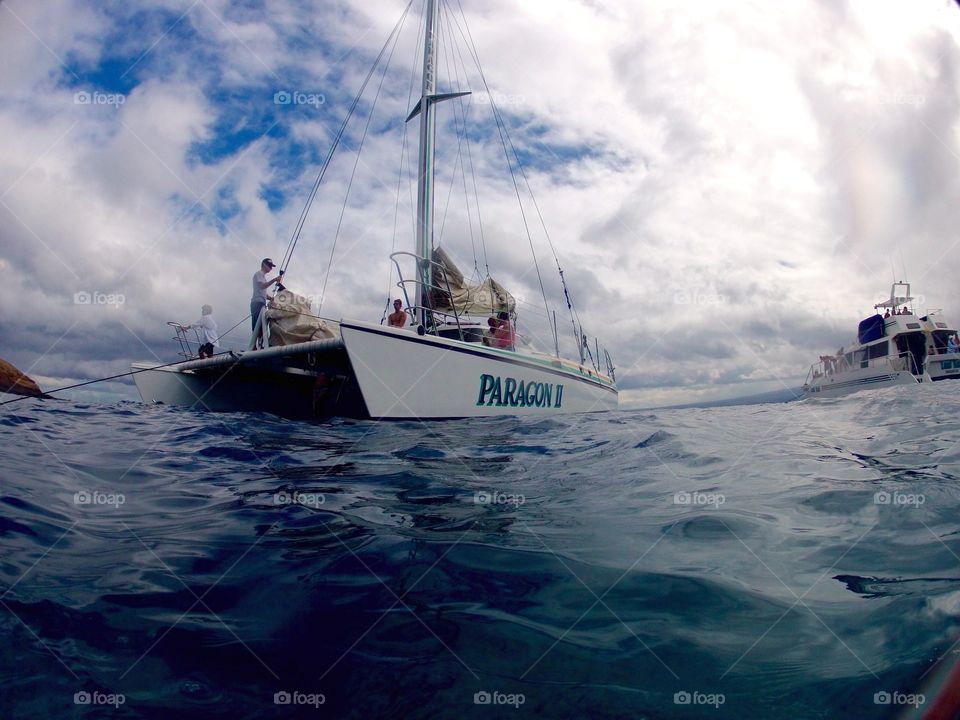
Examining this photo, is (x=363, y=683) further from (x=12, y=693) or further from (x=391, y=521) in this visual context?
(x=391, y=521)

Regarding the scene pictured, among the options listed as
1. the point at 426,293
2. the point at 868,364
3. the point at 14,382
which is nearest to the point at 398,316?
the point at 426,293

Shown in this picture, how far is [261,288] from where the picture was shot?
339 inches

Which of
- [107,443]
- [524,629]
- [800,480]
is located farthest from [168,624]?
[107,443]

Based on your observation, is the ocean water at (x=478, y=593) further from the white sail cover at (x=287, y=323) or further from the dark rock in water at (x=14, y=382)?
the dark rock in water at (x=14, y=382)

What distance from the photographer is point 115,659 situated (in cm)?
148

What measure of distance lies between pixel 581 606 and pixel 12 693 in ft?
5.68

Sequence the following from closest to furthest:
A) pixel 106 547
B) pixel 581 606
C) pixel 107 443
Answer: pixel 581 606 → pixel 106 547 → pixel 107 443

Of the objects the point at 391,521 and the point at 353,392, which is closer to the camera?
the point at 391,521

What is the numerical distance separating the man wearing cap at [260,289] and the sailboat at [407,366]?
21cm

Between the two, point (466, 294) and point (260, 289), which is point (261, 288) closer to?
point (260, 289)

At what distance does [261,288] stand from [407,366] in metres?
3.17

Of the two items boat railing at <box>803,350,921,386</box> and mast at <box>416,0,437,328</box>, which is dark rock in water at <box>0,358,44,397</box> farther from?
boat railing at <box>803,350,921,386</box>

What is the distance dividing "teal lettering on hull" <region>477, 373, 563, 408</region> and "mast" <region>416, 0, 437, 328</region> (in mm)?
1817

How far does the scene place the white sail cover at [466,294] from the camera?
1159 centimetres
